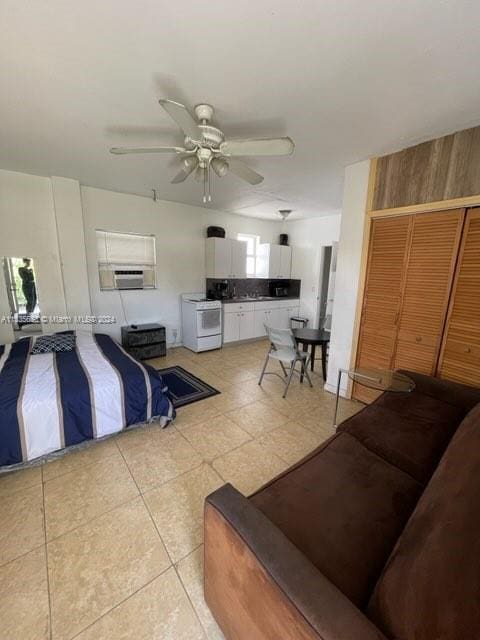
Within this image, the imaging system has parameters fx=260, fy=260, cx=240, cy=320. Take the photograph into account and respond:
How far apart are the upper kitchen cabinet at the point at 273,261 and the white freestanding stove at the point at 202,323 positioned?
1.56 m

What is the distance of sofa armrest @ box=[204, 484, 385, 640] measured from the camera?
65cm

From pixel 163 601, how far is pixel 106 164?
3.62m

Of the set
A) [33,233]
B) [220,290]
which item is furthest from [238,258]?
[33,233]

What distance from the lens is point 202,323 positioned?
4.41m

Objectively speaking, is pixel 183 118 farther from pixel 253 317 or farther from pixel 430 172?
pixel 253 317

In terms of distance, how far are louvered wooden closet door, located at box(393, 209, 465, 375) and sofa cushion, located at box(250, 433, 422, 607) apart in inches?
56.4

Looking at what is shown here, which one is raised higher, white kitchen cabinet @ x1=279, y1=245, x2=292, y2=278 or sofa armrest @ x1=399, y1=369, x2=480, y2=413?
white kitchen cabinet @ x1=279, y1=245, x2=292, y2=278

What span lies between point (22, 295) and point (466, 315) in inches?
194

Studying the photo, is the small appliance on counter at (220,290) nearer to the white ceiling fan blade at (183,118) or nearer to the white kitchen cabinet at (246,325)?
the white kitchen cabinet at (246,325)

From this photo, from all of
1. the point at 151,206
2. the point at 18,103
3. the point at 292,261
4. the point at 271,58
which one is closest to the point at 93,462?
the point at 18,103

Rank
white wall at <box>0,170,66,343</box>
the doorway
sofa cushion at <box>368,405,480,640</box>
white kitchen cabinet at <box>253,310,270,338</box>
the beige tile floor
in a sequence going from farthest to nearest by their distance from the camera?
1. the doorway
2. white kitchen cabinet at <box>253,310,270,338</box>
3. white wall at <box>0,170,66,343</box>
4. the beige tile floor
5. sofa cushion at <box>368,405,480,640</box>

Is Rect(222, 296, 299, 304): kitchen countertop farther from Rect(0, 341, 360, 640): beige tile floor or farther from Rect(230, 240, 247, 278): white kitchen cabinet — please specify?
Rect(0, 341, 360, 640): beige tile floor

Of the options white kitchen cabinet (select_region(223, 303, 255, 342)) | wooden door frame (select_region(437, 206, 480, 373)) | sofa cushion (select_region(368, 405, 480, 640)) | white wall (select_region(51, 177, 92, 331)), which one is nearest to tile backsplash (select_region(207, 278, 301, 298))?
white kitchen cabinet (select_region(223, 303, 255, 342))

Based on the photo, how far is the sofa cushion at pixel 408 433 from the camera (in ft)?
4.64
